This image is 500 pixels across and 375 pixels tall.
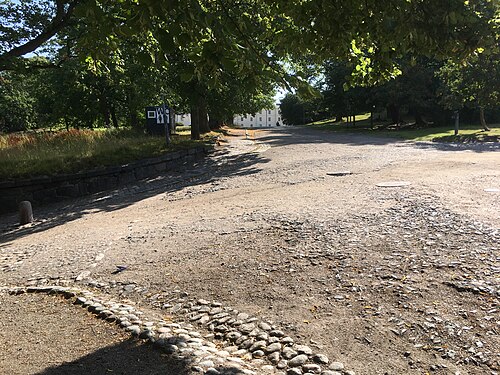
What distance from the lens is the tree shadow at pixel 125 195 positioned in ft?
30.4

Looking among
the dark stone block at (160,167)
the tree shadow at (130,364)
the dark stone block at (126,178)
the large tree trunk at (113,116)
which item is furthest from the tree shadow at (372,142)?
the tree shadow at (130,364)

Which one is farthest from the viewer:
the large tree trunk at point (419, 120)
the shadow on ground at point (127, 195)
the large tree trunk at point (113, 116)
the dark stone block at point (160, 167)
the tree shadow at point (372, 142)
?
the large tree trunk at point (419, 120)

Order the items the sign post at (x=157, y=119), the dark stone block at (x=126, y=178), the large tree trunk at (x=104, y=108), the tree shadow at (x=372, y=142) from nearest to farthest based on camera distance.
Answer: the dark stone block at (x=126, y=178) < the tree shadow at (x=372, y=142) < the sign post at (x=157, y=119) < the large tree trunk at (x=104, y=108)

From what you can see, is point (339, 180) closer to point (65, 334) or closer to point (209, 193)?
point (209, 193)

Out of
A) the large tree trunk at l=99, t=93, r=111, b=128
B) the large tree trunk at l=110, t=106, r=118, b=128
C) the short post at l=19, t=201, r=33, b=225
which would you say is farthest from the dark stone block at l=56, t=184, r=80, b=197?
the large tree trunk at l=110, t=106, r=118, b=128

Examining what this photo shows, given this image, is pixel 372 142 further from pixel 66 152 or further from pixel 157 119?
pixel 66 152

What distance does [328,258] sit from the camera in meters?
4.97

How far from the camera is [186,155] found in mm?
18047

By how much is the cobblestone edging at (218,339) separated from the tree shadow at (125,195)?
5591 mm

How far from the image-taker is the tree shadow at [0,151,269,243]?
926 cm

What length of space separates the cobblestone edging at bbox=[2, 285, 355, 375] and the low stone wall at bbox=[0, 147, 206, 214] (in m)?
7.80

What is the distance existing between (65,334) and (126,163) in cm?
1090

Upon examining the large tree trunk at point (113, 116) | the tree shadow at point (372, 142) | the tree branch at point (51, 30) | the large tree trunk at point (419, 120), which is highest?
the tree branch at point (51, 30)

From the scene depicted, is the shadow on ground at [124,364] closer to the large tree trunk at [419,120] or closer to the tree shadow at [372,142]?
the tree shadow at [372,142]
